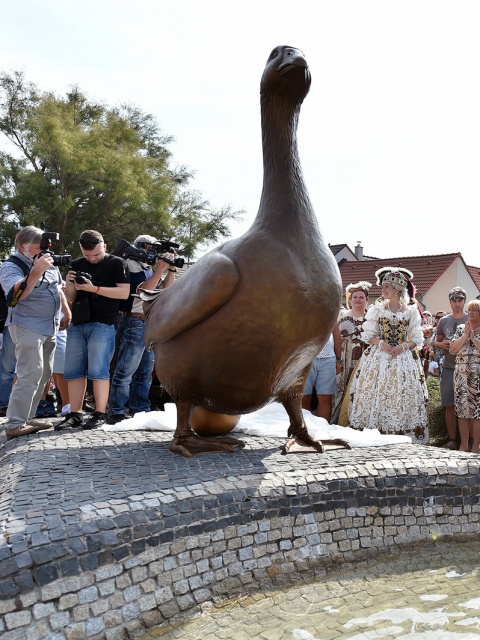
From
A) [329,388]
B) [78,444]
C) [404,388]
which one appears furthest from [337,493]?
[329,388]

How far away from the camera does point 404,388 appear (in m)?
6.11

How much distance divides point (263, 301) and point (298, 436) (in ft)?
3.89

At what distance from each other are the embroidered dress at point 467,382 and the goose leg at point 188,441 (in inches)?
120

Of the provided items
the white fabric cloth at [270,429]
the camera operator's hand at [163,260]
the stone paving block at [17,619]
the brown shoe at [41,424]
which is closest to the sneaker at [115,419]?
the white fabric cloth at [270,429]

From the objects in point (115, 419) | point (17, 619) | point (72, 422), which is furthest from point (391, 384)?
point (17, 619)

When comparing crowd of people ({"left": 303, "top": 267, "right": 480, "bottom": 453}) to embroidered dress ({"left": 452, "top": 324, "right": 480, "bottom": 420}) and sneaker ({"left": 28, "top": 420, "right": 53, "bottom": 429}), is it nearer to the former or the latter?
embroidered dress ({"left": 452, "top": 324, "right": 480, "bottom": 420})

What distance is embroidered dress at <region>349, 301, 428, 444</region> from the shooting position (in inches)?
240

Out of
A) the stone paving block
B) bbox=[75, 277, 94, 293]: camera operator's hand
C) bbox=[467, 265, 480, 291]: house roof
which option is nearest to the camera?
the stone paving block

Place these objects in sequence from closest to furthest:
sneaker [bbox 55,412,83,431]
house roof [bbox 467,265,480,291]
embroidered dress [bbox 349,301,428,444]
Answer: sneaker [bbox 55,412,83,431]
embroidered dress [bbox 349,301,428,444]
house roof [bbox 467,265,480,291]

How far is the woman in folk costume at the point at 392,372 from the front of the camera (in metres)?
6.11

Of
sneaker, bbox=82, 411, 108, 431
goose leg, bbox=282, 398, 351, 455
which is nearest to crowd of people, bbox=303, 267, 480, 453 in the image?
goose leg, bbox=282, 398, 351, 455

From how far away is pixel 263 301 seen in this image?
11.2ft

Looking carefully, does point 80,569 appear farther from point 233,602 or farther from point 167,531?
point 233,602

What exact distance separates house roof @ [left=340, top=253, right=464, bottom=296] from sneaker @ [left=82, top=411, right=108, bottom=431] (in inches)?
874
